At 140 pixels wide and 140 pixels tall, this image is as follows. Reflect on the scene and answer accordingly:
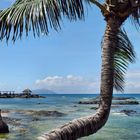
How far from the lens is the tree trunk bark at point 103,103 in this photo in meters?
5.45

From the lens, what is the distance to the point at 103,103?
238 inches

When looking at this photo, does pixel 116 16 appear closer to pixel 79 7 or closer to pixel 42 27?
pixel 79 7

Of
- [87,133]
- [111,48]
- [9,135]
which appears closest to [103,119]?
[87,133]

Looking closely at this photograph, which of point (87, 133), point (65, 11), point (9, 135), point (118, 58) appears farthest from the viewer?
point (9, 135)

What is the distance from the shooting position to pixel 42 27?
5.74m

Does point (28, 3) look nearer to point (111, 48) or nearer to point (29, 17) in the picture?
point (29, 17)

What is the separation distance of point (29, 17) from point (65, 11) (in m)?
0.61

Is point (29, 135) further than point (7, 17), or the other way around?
point (29, 135)

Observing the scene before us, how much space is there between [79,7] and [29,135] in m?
17.8

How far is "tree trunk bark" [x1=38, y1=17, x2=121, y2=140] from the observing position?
5449 mm

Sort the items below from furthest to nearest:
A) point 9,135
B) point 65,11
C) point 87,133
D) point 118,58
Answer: point 9,135
point 118,58
point 65,11
point 87,133

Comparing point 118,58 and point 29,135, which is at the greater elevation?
point 118,58

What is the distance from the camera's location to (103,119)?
599 centimetres

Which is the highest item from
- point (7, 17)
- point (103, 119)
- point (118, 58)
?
point (7, 17)
